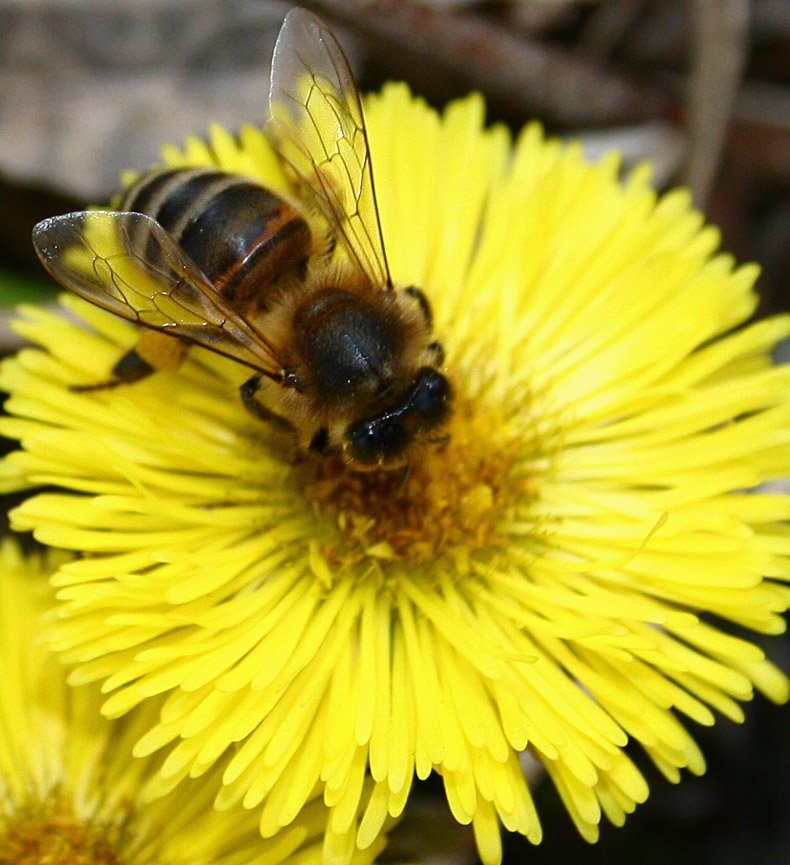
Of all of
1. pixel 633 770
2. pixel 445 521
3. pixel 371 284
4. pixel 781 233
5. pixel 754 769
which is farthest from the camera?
pixel 781 233

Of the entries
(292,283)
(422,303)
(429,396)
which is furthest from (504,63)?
(429,396)

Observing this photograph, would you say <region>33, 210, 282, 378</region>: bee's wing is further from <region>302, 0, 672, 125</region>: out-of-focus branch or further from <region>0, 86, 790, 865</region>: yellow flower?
<region>302, 0, 672, 125</region>: out-of-focus branch

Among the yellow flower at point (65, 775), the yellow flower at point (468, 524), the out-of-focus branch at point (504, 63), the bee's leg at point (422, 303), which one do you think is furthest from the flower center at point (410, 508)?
the out-of-focus branch at point (504, 63)

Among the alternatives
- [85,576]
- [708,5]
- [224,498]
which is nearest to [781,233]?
[708,5]

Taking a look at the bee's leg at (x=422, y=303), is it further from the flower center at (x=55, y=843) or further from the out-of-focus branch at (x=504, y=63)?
the flower center at (x=55, y=843)

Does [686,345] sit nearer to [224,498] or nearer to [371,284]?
[371,284]

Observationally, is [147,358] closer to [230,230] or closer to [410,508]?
[230,230]
